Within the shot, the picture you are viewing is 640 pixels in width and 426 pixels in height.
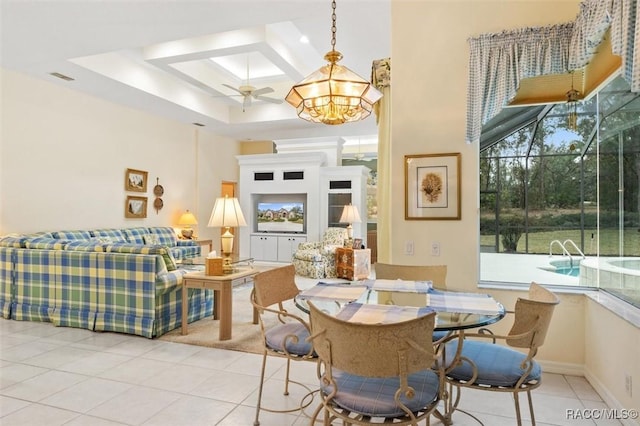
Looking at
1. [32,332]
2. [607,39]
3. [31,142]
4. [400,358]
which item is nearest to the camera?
[400,358]

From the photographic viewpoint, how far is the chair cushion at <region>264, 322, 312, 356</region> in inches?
82.1

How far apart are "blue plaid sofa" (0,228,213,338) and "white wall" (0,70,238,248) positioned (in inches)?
46.1

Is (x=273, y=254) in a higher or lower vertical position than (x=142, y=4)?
lower

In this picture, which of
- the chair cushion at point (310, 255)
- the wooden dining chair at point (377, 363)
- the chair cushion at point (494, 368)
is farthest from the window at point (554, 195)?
the chair cushion at point (310, 255)

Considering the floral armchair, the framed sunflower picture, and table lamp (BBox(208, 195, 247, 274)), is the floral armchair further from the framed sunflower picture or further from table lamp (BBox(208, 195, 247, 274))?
the framed sunflower picture

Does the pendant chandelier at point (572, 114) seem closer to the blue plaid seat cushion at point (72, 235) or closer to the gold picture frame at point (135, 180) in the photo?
the blue plaid seat cushion at point (72, 235)

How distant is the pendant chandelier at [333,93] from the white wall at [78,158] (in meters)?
4.69

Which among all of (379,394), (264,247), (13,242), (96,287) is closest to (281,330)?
(379,394)

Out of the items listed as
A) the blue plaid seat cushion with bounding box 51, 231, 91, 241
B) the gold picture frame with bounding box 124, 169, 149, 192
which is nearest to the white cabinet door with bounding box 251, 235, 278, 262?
the gold picture frame with bounding box 124, 169, 149, 192

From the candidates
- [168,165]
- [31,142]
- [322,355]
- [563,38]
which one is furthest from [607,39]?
[168,165]

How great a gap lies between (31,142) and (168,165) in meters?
2.61

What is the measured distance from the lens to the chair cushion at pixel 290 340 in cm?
209

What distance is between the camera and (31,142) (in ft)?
17.5

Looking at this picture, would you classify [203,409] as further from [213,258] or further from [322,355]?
[213,258]
